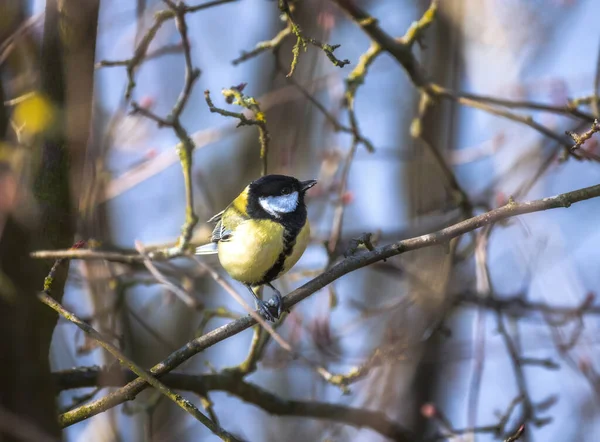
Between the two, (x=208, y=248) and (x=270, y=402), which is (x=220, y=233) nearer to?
(x=208, y=248)

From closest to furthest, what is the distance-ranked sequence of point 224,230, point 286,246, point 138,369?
point 138,369 < point 286,246 < point 224,230

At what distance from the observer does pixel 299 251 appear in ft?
8.96

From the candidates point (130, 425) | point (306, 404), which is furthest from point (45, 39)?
point (130, 425)

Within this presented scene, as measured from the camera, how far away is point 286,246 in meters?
2.69

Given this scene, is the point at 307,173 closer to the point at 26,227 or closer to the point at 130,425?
the point at 130,425

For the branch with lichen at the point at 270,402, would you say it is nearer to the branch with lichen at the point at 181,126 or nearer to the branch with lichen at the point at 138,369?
the branch with lichen at the point at 181,126

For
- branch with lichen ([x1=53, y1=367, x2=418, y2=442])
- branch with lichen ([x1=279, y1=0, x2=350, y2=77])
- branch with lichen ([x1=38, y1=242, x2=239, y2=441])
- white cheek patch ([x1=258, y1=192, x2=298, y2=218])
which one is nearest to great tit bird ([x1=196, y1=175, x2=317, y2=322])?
white cheek patch ([x1=258, y1=192, x2=298, y2=218])

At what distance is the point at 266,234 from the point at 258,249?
70 mm

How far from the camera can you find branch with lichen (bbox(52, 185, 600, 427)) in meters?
1.78

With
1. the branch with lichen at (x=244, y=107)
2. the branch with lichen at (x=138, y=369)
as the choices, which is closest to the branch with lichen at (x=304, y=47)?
the branch with lichen at (x=244, y=107)

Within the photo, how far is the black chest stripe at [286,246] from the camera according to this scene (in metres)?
2.70

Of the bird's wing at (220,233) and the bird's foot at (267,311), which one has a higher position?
the bird's wing at (220,233)

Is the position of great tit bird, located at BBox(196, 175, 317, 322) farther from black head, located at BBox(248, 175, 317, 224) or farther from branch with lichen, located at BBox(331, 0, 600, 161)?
branch with lichen, located at BBox(331, 0, 600, 161)

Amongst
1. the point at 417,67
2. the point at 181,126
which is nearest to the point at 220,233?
the point at 181,126
